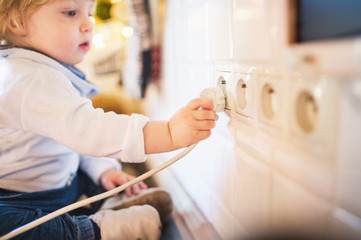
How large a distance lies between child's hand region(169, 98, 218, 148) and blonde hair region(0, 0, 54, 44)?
1.19 ft

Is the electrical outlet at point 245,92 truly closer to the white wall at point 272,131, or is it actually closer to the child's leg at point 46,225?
the white wall at point 272,131

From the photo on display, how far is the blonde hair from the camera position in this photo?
0.58 meters

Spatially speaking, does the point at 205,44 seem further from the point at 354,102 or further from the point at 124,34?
the point at 124,34

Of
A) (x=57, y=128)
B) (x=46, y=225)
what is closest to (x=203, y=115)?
(x=57, y=128)

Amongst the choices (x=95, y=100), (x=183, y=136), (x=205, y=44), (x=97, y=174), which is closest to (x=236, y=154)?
(x=183, y=136)

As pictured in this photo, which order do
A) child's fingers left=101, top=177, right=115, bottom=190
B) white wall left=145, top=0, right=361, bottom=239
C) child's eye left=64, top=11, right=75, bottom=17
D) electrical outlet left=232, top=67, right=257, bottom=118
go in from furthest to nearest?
child's fingers left=101, top=177, right=115, bottom=190
child's eye left=64, top=11, right=75, bottom=17
electrical outlet left=232, top=67, right=257, bottom=118
white wall left=145, top=0, right=361, bottom=239

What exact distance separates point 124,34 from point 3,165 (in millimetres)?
787

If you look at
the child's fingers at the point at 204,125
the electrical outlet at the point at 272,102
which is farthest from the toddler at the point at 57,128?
the electrical outlet at the point at 272,102

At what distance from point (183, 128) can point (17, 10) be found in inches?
17.1

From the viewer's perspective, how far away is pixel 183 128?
1.62 ft

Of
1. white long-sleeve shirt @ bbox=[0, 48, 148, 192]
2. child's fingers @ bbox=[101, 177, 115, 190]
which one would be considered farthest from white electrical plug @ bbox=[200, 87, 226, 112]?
child's fingers @ bbox=[101, 177, 115, 190]

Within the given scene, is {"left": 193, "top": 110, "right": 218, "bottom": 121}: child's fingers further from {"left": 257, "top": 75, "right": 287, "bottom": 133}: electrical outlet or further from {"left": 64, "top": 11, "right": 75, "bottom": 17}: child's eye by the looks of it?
{"left": 64, "top": 11, "right": 75, "bottom": 17}: child's eye

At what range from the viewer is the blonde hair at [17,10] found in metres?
0.58

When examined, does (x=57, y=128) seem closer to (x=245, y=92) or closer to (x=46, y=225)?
(x=46, y=225)
